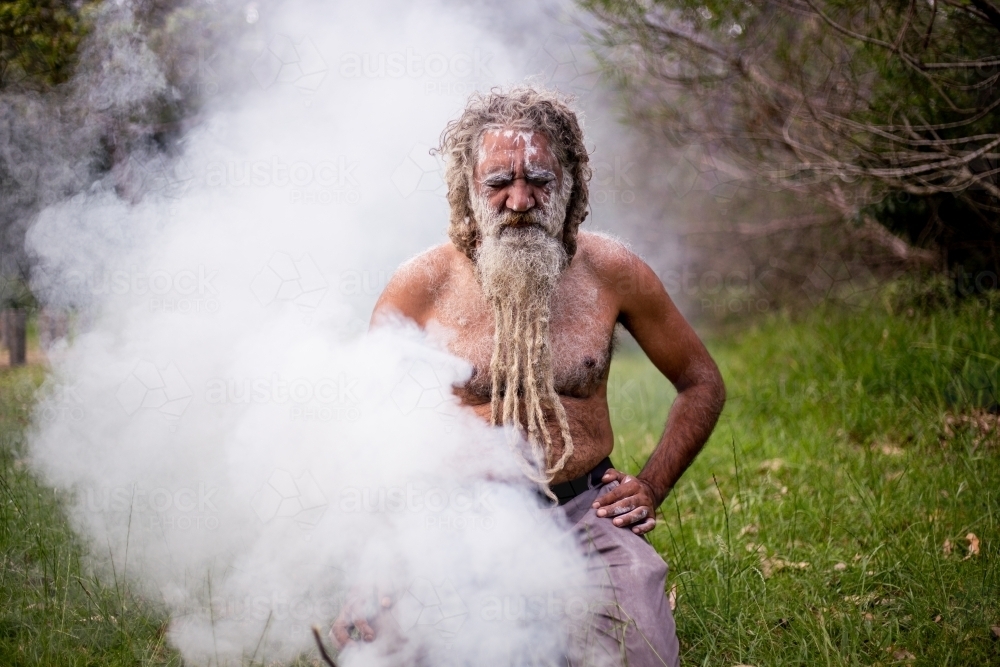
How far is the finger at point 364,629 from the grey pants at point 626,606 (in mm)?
557

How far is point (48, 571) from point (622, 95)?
469 cm

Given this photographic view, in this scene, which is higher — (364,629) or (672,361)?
(672,361)

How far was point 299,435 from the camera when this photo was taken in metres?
2.58

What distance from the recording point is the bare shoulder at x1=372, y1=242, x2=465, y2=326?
256cm

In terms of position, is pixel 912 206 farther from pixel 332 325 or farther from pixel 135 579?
pixel 135 579

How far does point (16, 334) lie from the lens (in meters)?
3.27

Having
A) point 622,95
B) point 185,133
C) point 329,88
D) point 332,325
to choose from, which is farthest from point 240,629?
point 622,95

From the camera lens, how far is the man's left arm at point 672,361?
2.56m

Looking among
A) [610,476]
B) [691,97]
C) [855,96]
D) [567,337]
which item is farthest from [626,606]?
[691,97]

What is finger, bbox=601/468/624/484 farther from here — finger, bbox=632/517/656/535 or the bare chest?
the bare chest

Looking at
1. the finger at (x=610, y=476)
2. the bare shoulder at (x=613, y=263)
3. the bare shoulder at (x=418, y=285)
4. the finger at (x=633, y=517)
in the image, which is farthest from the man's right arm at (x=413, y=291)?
the finger at (x=633, y=517)

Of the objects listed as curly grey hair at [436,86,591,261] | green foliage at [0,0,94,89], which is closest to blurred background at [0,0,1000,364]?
green foliage at [0,0,94,89]

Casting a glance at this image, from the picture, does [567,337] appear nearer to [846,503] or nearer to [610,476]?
[610,476]

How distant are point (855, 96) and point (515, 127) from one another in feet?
9.23
